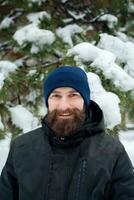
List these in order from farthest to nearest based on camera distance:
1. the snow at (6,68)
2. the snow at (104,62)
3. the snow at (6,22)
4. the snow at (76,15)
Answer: the snow at (76,15), the snow at (6,22), the snow at (6,68), the snow at (104,62)

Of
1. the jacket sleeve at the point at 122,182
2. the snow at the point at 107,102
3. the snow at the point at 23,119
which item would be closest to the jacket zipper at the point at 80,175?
the jacket sleeve at the point at 122,182

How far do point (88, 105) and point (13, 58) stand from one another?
315 cm

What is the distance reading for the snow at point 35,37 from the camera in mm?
4969

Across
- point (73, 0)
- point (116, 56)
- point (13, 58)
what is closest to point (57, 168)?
point (116, 56)

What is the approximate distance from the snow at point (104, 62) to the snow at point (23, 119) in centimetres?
69

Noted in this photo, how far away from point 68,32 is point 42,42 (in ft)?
1.76

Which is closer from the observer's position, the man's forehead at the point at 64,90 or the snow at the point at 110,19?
the man's forehead at the point at 64,90

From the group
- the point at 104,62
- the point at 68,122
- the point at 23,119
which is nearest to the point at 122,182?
the point at 68,122

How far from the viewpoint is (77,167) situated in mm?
2594

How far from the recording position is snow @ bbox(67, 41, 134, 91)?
181 inches

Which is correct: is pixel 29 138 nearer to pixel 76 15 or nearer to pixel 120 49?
pixel 120 49

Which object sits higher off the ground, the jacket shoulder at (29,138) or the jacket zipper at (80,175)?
the jacket shoulder at (29,138)

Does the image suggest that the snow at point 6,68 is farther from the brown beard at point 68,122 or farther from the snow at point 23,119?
the brown beard at point 68,122

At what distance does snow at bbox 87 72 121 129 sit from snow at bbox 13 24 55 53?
28.9 inches
